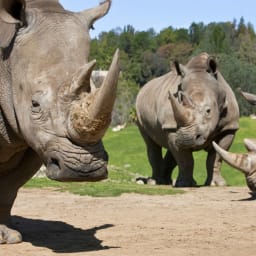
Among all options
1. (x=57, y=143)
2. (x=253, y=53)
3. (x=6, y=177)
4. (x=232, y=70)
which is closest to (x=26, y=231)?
(x=6, y=177)

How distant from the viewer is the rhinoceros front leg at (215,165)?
1375 cm

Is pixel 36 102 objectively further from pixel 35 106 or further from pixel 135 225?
pixel 135 225

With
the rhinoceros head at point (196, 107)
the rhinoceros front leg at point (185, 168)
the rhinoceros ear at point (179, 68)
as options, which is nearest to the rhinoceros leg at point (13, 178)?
the rhinoceros head at point (196, 107)

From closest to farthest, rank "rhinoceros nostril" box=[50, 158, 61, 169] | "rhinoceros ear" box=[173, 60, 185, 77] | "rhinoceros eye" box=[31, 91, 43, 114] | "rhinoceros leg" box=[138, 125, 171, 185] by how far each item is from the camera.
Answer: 1. "rhinoceros nostril" box=[50, 158, 61, 169]
2. "rhinoceros eye" box=[31, 91, 43, 114]
3. "rhinoceros ear" box=[173, 60, 185, 77]
4. "rhinoceros leg" box=[138, 125, 171, 185]

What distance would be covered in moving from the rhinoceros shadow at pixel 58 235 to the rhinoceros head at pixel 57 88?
950 millimetres

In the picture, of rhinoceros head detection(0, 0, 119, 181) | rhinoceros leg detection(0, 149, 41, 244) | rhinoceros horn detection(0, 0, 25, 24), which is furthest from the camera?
rhinoceros leg detection(0, 149, 41, 244)

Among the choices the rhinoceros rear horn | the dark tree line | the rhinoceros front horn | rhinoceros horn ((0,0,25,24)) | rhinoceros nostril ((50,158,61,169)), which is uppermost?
rhinoceros horn ((0,0,25,24))

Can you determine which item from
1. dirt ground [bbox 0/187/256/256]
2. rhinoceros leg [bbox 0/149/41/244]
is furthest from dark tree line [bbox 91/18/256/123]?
rhinoceros leg [bbox 0/149/41/244]

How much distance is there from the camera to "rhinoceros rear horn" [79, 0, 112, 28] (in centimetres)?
609

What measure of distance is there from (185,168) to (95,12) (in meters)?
7.48

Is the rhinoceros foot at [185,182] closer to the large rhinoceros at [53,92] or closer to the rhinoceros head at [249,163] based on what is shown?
the rhinoceros head at [249,163]

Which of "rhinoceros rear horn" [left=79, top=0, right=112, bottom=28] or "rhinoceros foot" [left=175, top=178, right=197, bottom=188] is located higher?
"rhinoceros rear horn" [left=79, top=0, right=112, bottom=28]

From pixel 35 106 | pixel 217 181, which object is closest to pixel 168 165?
pixel 217 181

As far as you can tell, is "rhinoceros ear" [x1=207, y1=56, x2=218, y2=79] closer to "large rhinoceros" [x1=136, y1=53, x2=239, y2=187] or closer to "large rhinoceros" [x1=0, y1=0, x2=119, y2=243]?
"large rhinoceros" [x1=136, y1=53, x2=239, y2=187]
